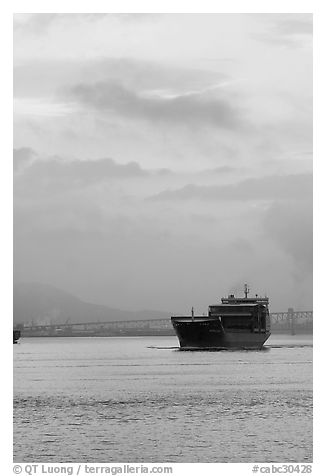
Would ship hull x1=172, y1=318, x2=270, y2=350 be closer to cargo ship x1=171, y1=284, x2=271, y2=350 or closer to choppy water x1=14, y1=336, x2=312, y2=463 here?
cargo ship x1=171, y1=284, x2=271, y2=350

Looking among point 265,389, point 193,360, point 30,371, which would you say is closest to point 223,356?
point 193,360

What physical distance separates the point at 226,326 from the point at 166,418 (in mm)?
50970

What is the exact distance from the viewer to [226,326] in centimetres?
8525

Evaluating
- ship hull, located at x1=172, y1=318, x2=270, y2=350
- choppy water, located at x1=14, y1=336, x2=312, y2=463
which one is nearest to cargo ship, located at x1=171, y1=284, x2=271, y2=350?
ship hull, located at x1=172, y1=318, x2=270, y2=350

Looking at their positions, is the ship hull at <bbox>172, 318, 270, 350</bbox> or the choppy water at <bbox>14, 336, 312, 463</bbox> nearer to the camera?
the choppy water at <bbox>14, 336, 312, 463</bbox>

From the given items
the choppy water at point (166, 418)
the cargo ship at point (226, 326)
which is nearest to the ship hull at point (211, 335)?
the cargo ship at point (226, 326)

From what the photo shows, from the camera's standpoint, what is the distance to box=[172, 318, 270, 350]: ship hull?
8251 cm

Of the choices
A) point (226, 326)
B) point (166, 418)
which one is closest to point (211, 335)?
point (226, 326)

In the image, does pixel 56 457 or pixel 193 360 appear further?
pixel 193 360

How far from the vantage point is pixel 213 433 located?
3080 centimetres

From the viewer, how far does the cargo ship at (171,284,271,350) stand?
83125mm
